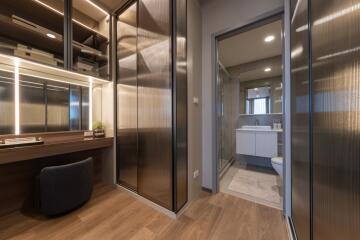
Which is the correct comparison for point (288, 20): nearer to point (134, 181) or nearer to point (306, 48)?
point (306, 48)

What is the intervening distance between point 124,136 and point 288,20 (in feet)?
A: 8.34

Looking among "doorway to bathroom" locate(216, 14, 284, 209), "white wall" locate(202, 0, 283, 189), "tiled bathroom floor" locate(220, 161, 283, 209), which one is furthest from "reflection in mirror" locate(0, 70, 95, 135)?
"tiled bathroom floor" locate(220, 161, 283, 209)

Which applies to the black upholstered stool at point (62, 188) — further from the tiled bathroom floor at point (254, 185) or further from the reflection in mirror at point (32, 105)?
the tiled bathroom floor at point (254, 185)

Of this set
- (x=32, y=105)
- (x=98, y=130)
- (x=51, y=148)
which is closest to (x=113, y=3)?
(x=32, y=105)

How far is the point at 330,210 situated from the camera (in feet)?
2.25

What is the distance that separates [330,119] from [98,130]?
8.60ft

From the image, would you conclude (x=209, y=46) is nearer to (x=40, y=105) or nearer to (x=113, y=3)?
(x=113, y=3)

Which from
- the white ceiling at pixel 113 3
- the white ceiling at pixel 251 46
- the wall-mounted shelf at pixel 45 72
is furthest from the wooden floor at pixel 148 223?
the white ceiling at pixel 113 3

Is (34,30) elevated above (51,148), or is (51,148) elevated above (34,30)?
(34,30)

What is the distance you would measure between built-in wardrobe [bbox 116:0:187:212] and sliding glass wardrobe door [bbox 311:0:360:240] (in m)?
1.16

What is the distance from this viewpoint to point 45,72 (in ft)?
6.21

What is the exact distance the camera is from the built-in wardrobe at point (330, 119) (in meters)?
0.53

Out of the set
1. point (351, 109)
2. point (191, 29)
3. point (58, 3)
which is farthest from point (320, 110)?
point (58, 3)

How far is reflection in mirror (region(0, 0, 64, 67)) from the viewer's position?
4.96ft
